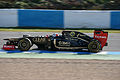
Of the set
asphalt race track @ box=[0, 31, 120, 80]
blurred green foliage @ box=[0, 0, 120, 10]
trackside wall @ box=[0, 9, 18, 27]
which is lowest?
asphalt race track @ box=[0, 31, 120, 80]

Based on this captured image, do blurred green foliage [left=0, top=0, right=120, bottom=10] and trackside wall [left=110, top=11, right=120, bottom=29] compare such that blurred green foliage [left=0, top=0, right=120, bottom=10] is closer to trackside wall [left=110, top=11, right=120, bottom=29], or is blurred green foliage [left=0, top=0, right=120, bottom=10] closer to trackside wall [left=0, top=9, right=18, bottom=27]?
trackside wall [left=0, top=9, right=18, bottom=27]

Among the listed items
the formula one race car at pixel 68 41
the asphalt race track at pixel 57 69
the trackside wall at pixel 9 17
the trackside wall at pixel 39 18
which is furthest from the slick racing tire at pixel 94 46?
the trackside wall at pixel 9 17

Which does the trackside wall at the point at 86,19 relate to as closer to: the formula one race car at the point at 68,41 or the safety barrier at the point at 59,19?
the safety barrier at the point at 59,19

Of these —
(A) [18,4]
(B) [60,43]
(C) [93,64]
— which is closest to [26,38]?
(B) [60,43]

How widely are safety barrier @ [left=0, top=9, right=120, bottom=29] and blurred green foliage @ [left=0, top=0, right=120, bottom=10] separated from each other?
398 centimetres

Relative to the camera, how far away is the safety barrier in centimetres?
1919

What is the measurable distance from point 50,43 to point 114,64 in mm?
3095

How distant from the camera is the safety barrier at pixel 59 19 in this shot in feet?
63.0

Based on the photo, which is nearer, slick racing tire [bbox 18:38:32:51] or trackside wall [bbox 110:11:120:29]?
slick racing tire [bbox 18:38:32:51]

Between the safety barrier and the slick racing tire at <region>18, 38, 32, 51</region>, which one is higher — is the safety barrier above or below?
above

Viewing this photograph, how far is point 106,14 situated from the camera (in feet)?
62.6

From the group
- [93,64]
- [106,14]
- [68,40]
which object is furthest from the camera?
[106,14]

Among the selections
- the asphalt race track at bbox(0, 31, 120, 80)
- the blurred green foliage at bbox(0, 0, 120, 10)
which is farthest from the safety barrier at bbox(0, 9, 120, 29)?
the asphalt race track at bbox(0, 31, 120, 80)

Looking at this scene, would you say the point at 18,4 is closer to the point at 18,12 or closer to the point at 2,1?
the point at 2,1
